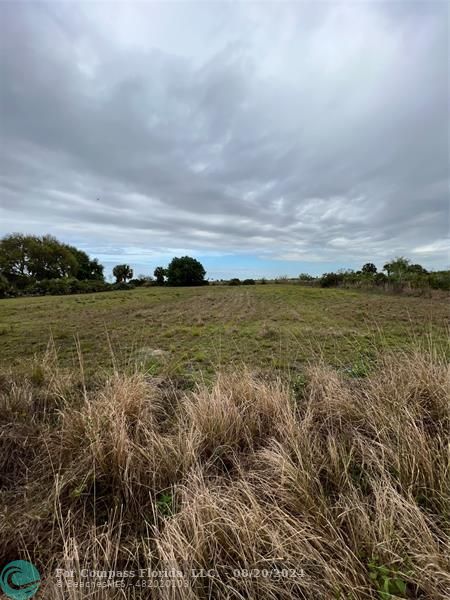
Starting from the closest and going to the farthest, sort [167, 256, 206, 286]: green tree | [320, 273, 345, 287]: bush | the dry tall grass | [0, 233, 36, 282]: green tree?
the dry tall grass
[320, 273, 345, 287]: bush
[0, 233, 36, 282]: green tree
[167, 256, 206, 286]: green tree

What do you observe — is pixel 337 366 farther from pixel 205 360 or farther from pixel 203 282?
pixel 203 282

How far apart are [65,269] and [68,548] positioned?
5772 cm

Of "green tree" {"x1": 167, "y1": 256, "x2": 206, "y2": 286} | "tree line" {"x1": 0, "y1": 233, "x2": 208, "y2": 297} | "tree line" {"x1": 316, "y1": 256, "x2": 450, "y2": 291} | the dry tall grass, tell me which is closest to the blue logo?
the dry tall grass

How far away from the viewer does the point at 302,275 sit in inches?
1657

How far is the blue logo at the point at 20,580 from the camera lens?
50.2 inches

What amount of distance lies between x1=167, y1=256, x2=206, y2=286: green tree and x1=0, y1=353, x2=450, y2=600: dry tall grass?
153 ft

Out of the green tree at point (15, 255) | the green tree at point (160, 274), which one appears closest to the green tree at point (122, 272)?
the green tree at point (160, 274)

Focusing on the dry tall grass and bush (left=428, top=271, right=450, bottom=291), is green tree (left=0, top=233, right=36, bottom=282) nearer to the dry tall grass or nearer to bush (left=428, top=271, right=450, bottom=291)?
the dry tall grass

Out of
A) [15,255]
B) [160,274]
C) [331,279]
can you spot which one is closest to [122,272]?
[160,274]

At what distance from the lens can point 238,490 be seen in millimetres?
1696

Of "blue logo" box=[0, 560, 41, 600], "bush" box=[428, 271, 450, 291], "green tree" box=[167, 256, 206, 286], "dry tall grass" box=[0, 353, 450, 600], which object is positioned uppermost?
"green tree" box=[167, 256, 206, 286]

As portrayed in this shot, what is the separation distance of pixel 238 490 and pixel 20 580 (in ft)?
3.93

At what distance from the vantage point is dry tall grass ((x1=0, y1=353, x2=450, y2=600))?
1243mm

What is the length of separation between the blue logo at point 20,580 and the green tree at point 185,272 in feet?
157
